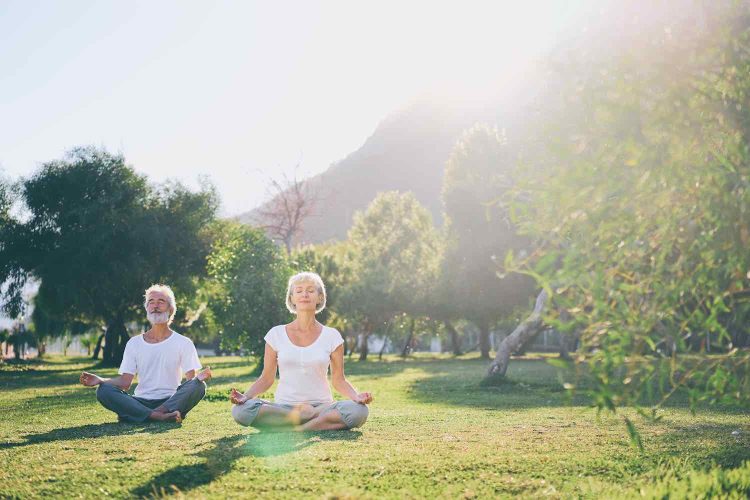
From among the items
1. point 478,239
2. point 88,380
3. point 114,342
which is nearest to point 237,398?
point 88,380

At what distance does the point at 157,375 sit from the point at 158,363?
0.17 m

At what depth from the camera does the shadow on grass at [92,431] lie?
923 centimetres

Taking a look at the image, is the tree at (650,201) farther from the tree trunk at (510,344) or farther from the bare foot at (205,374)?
the tree trunk at (510,344)

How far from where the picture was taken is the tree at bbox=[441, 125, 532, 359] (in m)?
52.0

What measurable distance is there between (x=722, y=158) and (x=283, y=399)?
6372mm

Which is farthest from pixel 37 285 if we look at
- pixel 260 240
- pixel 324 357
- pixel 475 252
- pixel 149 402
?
pixel 324 357

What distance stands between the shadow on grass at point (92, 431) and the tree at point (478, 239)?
136ft

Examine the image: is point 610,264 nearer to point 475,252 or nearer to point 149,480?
point 149,480

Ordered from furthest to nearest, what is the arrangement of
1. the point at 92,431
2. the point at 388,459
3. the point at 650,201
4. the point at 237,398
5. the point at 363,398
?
the point at 92,431 → the point at 237,398 → the point at 363,398 → the point at 388,459 → the point at 650,201

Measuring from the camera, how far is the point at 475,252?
172 feet

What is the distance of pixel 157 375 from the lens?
443 inches

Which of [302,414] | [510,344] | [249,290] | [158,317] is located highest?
[249,290]

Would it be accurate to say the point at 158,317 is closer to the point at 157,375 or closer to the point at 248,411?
the point at 157,375

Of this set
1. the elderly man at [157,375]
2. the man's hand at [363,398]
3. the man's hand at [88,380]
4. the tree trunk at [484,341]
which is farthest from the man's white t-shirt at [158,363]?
the tree trunk at [484,341]
